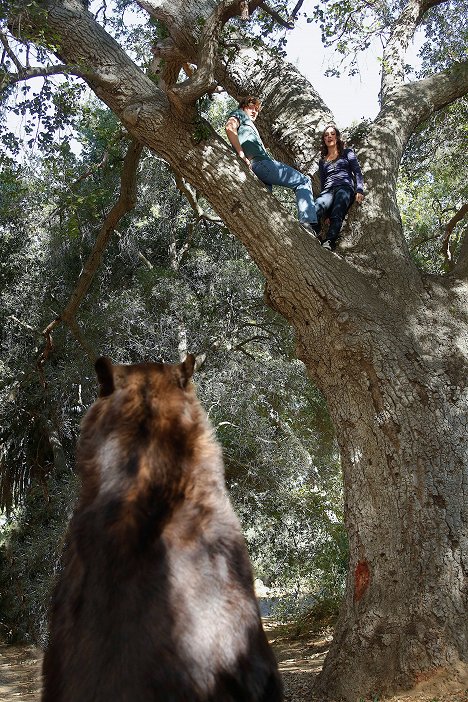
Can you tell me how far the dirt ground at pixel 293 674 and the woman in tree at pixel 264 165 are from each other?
4.01 metres

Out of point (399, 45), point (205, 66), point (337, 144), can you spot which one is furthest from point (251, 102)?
point (399, 45)

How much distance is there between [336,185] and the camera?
6723 mm

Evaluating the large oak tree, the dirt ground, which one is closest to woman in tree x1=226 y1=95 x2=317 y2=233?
the large oak tree

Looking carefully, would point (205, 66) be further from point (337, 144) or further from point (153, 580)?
point (153, 580)

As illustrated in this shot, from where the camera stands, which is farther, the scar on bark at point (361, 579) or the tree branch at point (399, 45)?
the tree branch at point (399, 45)

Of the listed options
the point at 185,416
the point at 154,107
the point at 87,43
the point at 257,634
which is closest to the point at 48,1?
the point at 87,43

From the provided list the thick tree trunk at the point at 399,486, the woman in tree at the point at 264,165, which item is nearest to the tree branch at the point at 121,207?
the woman in tree at the point at 264,165

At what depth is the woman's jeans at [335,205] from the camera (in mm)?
6672

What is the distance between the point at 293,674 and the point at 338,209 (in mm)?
4469

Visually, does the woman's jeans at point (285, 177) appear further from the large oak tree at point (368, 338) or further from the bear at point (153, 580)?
the bear at point (153, 580)

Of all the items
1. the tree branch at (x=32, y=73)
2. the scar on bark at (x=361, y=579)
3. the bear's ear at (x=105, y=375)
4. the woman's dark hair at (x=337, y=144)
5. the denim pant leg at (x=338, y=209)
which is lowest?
the scar on bark at (x=361, y=579)

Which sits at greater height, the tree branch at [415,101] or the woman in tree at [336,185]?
the tree branch at [415,101]

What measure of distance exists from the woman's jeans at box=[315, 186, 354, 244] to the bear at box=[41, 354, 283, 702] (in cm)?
460

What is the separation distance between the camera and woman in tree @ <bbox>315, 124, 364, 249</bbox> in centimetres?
668
